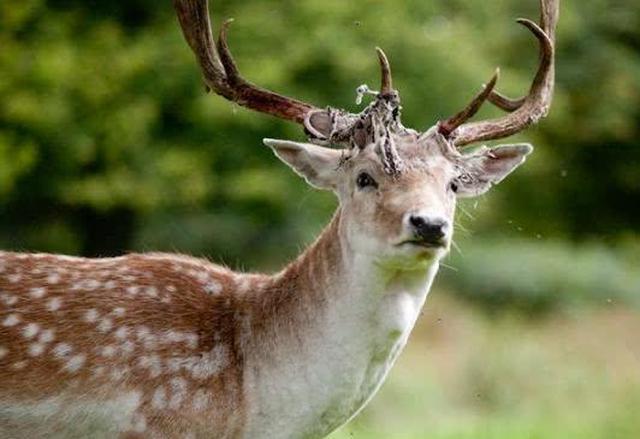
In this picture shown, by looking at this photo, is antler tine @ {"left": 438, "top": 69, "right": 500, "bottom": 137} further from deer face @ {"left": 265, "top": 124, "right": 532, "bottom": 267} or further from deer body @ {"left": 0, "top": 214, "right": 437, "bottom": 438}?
deer body @ {"left": 0, "top": 214, "right": 437, "bottom": 438}

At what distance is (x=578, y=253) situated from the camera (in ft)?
100

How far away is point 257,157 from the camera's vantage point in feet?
59.1

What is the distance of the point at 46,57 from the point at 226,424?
9757 millimetres

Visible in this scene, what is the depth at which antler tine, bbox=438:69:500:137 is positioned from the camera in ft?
22.4

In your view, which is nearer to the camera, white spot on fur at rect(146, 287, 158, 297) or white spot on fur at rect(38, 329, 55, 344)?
white spot on fur at rect(38, 329, 55, 344)

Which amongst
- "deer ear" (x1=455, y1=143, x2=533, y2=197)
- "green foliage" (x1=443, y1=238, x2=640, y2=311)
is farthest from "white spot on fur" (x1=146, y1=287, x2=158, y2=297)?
"green foliage" (x1=443, y1=238, x2=640, y2=311)

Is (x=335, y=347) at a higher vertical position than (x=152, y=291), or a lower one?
lower

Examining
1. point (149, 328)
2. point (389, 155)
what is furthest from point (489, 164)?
point (149, 328)

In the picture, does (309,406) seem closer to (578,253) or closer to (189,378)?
(189,378)

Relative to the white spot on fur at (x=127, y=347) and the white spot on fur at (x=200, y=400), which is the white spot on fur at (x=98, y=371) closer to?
the white spot on fur at (x=127, y=347)

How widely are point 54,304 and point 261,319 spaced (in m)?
0.86

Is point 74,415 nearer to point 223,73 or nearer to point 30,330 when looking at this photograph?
point 30,330

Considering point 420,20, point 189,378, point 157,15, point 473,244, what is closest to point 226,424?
point 189,378

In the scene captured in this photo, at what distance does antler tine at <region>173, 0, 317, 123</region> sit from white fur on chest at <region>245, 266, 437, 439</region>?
1.00 m
